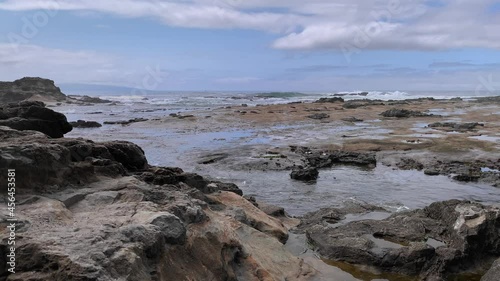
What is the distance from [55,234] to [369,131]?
1269 inches

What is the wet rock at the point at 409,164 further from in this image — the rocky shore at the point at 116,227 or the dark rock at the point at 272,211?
the rocky shore at the point at 116,227

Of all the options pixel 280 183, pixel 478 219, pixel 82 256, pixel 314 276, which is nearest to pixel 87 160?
pixel 82 256

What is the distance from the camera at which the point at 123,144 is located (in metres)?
10.2

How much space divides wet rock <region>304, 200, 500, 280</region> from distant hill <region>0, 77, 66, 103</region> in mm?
85041

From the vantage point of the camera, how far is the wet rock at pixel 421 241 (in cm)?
848

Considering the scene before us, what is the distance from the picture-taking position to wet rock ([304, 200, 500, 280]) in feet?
27.8

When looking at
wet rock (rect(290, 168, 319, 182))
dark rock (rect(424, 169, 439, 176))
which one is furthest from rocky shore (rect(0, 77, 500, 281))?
dark rock (rect(424, 169, 439, 176))

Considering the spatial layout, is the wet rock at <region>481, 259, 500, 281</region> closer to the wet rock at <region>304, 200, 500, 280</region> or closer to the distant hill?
the wet rock at <region>304, 200, 500, 280</region>

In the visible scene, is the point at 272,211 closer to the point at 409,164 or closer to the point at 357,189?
the point at 357,189

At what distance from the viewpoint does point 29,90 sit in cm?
8819

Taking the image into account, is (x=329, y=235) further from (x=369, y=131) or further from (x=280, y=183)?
(x=369, y=131)

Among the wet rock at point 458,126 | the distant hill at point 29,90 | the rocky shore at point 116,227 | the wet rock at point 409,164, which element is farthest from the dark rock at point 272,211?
A: the distant hill at point 29,90

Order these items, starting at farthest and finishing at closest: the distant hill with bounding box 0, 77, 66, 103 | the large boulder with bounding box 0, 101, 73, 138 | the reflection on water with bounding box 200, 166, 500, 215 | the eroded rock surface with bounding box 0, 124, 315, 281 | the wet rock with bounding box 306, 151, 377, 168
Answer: the distant hill with bounding box 0, 77, 66, 103 < the wet rock with bounding box 306, 151, 377, 168 < the reflection on water with bounding box 200, 166, 500, 215 < the large boulder with bounding box 0, 101, 73, 138 < the eroded rock surface with bounding box 0, 124, 315, 281

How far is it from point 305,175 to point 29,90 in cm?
8536
